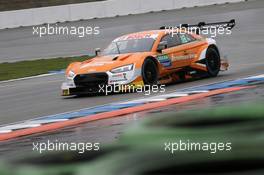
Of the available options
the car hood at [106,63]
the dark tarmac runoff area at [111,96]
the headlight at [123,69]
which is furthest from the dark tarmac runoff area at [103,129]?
the car hood at [106,63]

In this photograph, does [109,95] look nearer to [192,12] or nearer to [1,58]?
[1,58]

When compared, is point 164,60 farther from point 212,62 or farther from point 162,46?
point 212,62

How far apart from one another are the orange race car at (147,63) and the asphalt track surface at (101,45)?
269 mm

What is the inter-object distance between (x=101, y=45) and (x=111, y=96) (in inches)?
703

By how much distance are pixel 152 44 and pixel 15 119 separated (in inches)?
167

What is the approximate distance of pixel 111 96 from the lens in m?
14.4

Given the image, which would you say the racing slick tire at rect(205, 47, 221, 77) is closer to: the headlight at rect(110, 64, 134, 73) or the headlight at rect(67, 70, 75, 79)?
the headlight at rect(110, 64, 134, 73)

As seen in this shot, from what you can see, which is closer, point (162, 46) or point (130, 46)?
point (162, 46)
